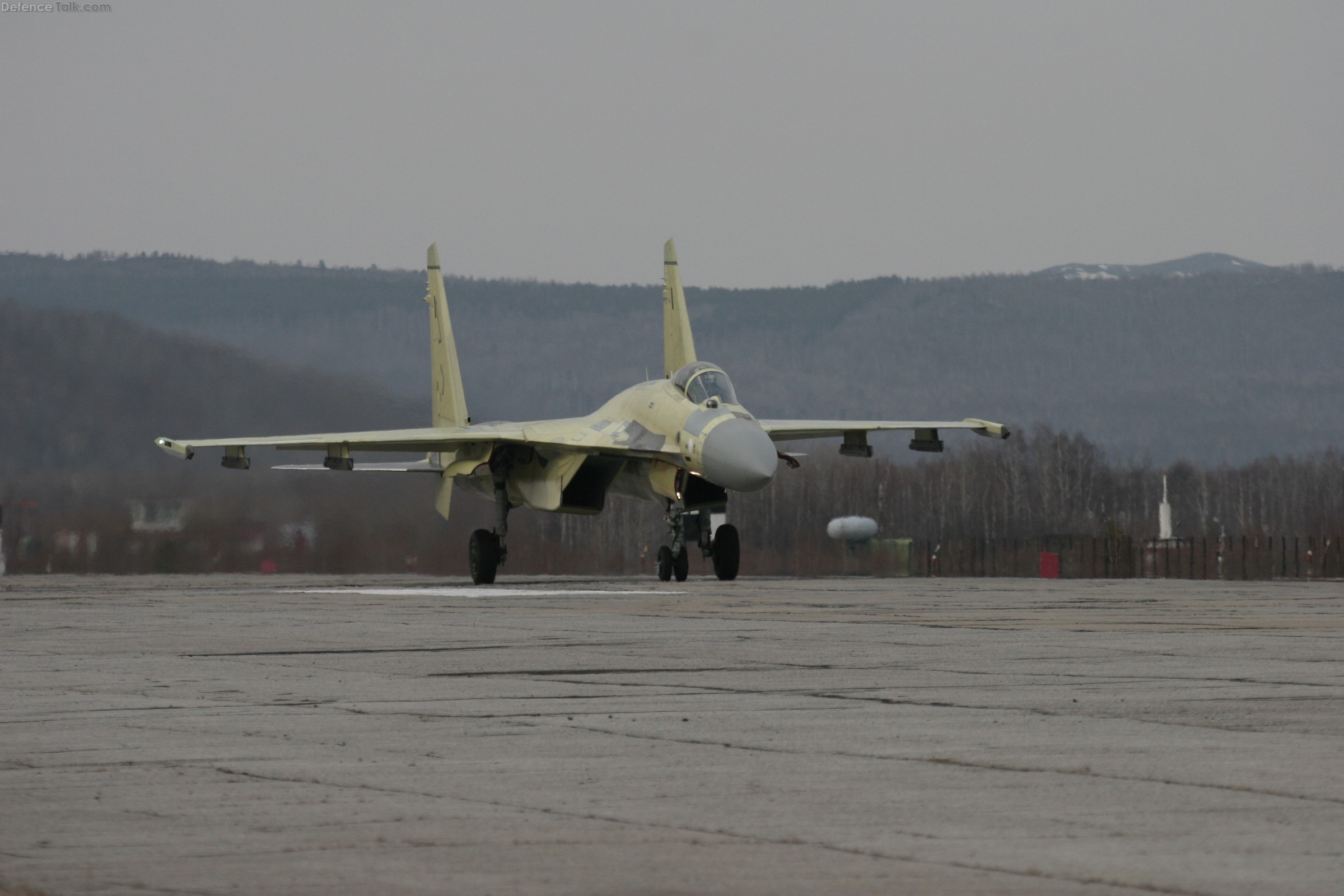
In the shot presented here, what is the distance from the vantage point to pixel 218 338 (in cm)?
4069

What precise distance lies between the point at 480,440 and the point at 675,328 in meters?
4.26

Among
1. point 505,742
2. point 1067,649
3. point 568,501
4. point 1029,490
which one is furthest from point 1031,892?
point 1029,490

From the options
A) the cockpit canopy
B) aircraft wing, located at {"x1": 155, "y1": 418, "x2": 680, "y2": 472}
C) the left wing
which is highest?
the cockpit canopy

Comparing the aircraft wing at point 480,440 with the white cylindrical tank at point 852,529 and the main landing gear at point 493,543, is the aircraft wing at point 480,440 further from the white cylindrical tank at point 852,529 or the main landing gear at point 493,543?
the white cylindrical tank at point 852,529

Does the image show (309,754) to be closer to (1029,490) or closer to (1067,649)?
(1067,649)

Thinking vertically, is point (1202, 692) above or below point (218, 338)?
below

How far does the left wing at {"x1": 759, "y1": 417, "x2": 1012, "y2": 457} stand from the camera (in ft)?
99.5

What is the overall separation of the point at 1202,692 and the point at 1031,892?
16.5ft

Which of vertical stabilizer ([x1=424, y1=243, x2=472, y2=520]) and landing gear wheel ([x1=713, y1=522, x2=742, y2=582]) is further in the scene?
vertical stabilizer ([x1=424, y1=243, x2=472, y2=520])

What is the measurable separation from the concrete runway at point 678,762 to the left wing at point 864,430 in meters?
16.2

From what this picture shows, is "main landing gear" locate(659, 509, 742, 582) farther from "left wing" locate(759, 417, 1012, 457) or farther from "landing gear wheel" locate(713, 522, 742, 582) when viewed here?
"left wing" locate(759, 417, 1012, 457)

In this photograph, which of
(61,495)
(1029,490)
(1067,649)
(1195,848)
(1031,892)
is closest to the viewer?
(1031,892)

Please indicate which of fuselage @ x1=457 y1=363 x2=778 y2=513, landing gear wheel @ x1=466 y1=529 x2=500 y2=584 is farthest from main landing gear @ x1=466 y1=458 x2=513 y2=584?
fuselage @ x1=457 y1=363 x2=778 y2=513

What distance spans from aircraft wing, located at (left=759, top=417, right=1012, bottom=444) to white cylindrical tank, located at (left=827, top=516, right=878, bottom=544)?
73.4 feet
